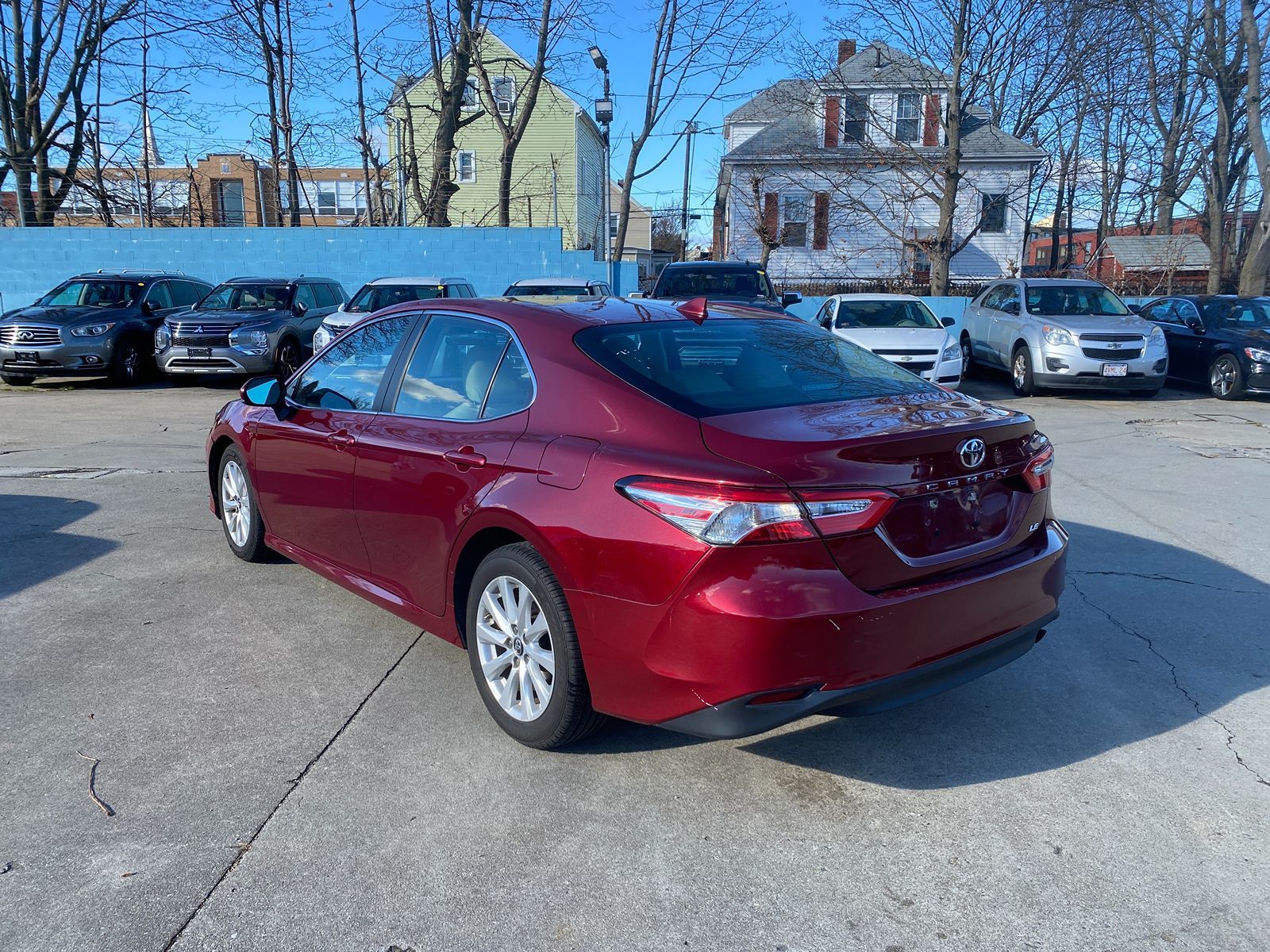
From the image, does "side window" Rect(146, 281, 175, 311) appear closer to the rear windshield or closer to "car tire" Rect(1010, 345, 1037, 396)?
"car tire" Rect(1010, 345, 1037, 396)

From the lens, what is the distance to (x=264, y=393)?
5227mm

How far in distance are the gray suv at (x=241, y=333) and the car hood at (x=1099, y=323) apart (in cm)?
1181

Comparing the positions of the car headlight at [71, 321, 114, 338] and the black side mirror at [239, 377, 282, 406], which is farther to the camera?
the car headlight at [71, 321, 114, 338]

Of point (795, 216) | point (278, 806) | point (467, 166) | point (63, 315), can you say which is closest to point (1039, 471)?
point (278, 806)

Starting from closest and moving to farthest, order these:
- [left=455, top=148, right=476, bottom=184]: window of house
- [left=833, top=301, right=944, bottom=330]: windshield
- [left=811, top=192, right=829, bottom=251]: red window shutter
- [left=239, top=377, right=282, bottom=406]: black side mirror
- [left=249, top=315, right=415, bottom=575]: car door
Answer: [left=249, top=315, right=415, bottom=575]: car door, [left=239, top=377, right=282, bottom=406]: black side mirror, [left=833, top=301, right=944, bottom=330]: windshield, [left=811, top=192, right=829, bottom=251]: red window shutter, [left=455, top=148, right=476, bottom=184]: window of house

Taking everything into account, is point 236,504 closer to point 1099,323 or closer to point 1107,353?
point 1107,353

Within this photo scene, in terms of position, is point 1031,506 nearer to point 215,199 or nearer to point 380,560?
point 380,560

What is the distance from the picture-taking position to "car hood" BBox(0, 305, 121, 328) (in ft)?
49.8

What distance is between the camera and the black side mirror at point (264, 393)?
5.13 metres

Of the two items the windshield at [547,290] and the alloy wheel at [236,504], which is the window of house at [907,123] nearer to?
the windshield at [547,290]

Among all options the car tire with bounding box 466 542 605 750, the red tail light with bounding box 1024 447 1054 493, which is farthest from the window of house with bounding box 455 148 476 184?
the red tail light with bounding box 1024 447 1054 493

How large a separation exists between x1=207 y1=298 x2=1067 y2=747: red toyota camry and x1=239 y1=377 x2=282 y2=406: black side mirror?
2.87 ft

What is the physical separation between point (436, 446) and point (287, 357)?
12.9m

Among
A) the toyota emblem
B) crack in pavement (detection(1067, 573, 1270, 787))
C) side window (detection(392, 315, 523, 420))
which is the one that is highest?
side window (detection(392, 315, 523, 420))
